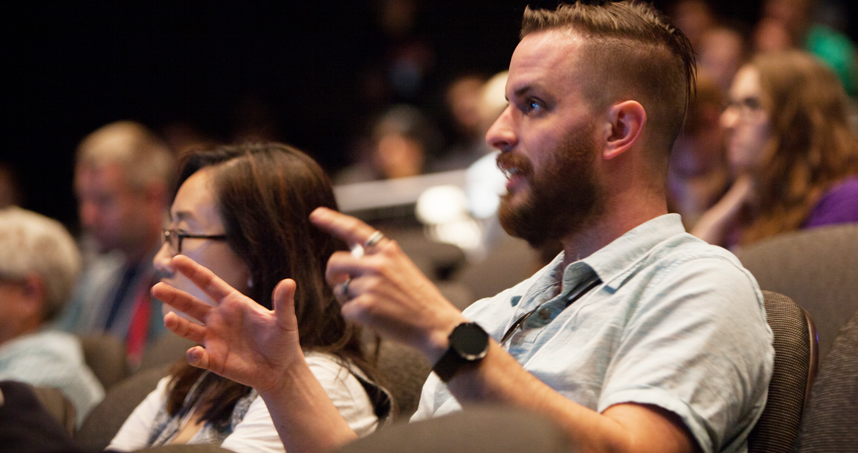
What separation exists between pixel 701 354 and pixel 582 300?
22cm

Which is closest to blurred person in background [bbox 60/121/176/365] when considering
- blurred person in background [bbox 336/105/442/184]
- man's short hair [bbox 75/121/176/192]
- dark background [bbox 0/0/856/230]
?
man's short hair [bbox 75/121/176/192]

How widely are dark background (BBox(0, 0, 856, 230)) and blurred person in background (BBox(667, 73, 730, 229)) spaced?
11.8 ft

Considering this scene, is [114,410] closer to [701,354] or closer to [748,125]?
[701,354]

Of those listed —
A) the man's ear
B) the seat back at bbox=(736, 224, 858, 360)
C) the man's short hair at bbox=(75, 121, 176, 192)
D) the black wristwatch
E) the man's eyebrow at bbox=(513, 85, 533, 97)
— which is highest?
the man's eyebrow at bbox=(513, 85, 533, 97)

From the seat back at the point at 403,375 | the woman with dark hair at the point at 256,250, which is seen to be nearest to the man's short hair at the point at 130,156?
the woman with dark hair at the point at 256,250

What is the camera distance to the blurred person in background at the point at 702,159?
2648mm

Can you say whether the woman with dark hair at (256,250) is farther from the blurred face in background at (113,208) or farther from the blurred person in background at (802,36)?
the blurred person in background at (802,36)

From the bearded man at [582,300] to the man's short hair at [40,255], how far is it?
141 centimetres

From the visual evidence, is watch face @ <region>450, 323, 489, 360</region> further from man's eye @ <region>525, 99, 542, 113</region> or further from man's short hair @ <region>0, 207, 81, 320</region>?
man's short hair @ <region>0, 207, 81, 320</region>

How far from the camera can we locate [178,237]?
57.7 inches

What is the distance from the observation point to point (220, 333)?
44.9 inches

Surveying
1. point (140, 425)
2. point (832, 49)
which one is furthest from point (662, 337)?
point (832, 49)

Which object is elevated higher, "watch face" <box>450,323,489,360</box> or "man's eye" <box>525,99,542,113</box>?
"man's eye" <box>525,99,542,113</box>

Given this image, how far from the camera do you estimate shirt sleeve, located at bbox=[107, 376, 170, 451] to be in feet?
5.13
